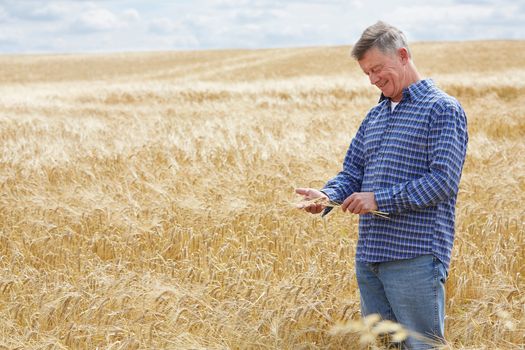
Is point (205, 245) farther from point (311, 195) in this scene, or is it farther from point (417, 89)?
point (417, 89)

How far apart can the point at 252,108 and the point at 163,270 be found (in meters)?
13.9

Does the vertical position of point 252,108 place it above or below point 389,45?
below

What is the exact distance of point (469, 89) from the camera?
874 inches

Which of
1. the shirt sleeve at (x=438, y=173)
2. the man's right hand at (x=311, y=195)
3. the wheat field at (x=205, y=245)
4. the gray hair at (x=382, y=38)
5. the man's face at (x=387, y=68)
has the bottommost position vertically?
the wheat field at (x=205, y=245)

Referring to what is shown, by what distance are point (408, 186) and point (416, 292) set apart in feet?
1.47

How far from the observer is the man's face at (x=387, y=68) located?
8.66 feet

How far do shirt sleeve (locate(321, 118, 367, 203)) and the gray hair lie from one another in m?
0.49

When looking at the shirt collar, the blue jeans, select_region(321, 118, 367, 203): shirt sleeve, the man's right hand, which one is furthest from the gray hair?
the blue jeans

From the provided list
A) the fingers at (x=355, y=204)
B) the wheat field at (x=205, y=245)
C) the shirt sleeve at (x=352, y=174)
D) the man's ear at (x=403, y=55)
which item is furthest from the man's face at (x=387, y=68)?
the wheat field at (x=205, y=245)

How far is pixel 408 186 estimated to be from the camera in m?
2.62

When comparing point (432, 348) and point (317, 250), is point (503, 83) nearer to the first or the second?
point (317, 250)

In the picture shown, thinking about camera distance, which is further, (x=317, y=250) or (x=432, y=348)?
(x=317, y=250)

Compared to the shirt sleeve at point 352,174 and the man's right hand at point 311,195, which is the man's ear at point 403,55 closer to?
the shirt sleeve at point 352,174

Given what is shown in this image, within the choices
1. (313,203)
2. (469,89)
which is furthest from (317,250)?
(469,89)
